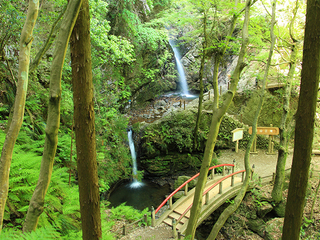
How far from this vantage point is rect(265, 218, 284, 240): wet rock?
7.40 metres

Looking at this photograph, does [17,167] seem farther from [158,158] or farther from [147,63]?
[147,63]

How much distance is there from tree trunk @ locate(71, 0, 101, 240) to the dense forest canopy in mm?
317

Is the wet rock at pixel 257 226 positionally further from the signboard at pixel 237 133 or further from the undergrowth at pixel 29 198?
the undergrowth at pixel 29 198

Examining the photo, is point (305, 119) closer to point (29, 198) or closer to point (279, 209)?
point (29, 198)

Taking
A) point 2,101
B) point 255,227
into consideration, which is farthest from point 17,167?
point 255,227

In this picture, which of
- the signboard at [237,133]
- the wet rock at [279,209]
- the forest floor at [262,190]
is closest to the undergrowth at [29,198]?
the forest floor at [262,190]

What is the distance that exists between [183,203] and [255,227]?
3501 millimetres

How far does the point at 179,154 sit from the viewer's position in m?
13.0

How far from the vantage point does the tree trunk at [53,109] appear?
81.8 inches

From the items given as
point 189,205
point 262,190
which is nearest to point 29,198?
point 189,205

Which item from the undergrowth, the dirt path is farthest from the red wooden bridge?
the undergrowth

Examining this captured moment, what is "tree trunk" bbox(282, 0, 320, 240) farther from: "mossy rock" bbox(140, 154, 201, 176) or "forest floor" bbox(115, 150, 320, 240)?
"mossy rock" bbox(140, 154, 201, 176)

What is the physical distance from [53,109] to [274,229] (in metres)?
9.35

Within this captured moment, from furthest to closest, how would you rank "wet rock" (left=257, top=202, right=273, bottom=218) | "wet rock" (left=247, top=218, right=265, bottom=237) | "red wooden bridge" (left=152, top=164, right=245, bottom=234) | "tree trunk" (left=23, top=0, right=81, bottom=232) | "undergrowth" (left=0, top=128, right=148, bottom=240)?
"wet rock" (left=257, top=202, right=273, bottom=218), "wet rock" (left=247, top=218, right=265, bottom=237), "red wooden bridge" (left=152, top=164, right=245, bottom=234), "undergrowth" (left=0, top=128, right=148, bottom=240), "tree trunk" (left=23, top=0, right=81, bottom=232)
